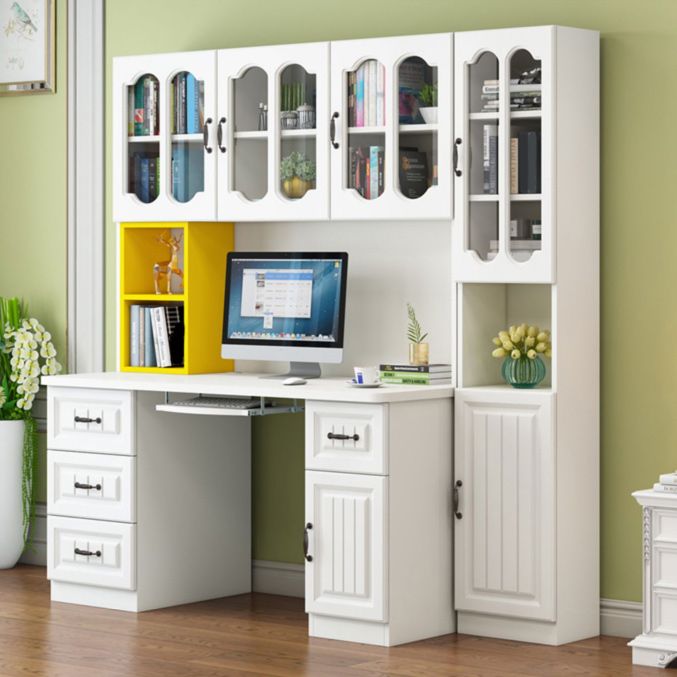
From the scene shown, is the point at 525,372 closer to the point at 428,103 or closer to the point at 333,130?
the point at 428,103

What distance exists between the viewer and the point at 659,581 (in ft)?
14.0

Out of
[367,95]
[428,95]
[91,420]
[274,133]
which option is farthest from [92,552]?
[428,95]

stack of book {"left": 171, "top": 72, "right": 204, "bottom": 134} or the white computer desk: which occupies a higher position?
stack of book {"left": 171, "top": 72, "right": 204, "bottom": 134}

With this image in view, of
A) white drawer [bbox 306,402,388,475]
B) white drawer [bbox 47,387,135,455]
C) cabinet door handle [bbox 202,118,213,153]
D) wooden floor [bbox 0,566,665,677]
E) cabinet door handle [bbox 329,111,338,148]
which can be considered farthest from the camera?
cabinet door handle [bbox 202,118,213,153]

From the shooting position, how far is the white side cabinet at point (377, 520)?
14.7 ft

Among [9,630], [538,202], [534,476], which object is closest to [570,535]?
[534,476]

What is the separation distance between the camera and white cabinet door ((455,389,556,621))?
4.54 m

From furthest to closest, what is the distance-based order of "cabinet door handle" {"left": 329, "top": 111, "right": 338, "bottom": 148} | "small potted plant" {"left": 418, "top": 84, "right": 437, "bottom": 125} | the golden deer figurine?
1. the golden deer figurine
2. "cabinet door handle" {"left": 329, "top": 111, "right": 338, "bottom": 148}
3. "small potted plant" {"left": 418, "top": 84, "right": 437, "bottom": 125}

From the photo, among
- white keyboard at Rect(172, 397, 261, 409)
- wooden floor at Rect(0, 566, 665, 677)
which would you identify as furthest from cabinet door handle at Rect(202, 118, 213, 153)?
wooden floor at Rect(0, 566, 665, 677)

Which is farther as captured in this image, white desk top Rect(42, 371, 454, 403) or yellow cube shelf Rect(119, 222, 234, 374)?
yellow cube shelf Rect(119, 222, 234, 374)

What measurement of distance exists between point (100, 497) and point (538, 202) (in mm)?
1771

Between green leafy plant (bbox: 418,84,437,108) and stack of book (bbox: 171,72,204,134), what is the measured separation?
2.74 ft

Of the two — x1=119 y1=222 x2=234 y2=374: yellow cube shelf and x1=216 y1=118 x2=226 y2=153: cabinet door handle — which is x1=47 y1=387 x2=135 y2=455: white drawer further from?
x1=216 y1=118 x2=226 y2=153: cabinet door handle

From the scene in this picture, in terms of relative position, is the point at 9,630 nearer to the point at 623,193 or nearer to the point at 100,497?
the point at 100,497
